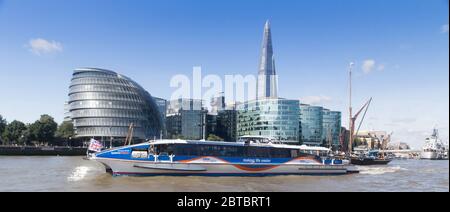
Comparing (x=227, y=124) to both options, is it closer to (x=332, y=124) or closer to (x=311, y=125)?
(x=311, y=125)

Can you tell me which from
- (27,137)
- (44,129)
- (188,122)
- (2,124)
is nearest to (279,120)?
(188,122)

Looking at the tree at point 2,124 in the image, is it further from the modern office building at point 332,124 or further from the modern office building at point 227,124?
the modern office building at point 332,124

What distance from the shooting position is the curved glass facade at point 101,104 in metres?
129

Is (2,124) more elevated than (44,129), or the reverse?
(2,124)

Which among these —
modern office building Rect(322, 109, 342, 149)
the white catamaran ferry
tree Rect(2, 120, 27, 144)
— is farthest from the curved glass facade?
the white catamaran ferry

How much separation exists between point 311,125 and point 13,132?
340ft

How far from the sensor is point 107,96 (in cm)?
12962

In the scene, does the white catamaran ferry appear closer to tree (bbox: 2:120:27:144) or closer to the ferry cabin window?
the ferry cabin window

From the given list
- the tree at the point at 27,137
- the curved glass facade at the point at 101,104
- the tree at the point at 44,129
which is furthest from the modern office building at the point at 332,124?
the tree at the point at 27,137

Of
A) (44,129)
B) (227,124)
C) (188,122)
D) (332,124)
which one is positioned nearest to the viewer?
(44,129)

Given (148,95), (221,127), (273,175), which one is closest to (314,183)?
(273,175)

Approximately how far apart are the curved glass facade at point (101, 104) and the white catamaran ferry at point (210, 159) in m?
96.4

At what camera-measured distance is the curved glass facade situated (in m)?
129

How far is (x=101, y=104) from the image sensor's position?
129250 millimetres
